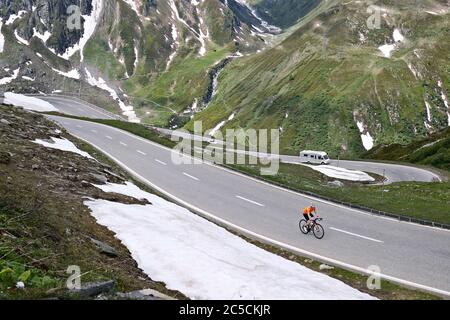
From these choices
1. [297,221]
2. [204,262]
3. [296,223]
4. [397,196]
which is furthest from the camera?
[397,196]

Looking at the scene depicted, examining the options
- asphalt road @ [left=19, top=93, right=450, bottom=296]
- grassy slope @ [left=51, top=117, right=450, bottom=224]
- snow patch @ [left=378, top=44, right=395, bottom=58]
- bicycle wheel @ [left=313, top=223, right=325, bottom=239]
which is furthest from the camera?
snow patch @ [left=378, top=44, right=395, bottom=58]

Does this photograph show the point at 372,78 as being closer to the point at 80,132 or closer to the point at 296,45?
the point at 296,45

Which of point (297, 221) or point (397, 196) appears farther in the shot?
point (397, 196)

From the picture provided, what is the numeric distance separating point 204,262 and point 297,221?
11251mm

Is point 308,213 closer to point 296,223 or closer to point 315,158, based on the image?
point 296,223

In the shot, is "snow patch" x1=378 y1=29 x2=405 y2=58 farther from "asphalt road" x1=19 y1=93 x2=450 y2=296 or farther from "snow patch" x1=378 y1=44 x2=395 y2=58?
"asphalt road" x1=19 y1=93 x2=450 y2=296

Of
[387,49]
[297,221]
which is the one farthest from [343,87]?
[297,221]

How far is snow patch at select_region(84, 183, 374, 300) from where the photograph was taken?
1311cm

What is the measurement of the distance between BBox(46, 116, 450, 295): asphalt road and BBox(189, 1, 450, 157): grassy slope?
84676mm

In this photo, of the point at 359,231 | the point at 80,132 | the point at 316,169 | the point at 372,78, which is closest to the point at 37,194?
the point at 359,231

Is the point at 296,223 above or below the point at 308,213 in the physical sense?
below

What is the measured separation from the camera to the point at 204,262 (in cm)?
1492

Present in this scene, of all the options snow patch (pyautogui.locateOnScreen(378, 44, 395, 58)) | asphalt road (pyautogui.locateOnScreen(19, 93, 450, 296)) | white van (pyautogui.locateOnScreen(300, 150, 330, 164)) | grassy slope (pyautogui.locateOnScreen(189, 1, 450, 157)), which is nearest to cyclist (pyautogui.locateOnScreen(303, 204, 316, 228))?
asphalt road (pyautogui.locateOnScreen(19, 93, 450, 296))
